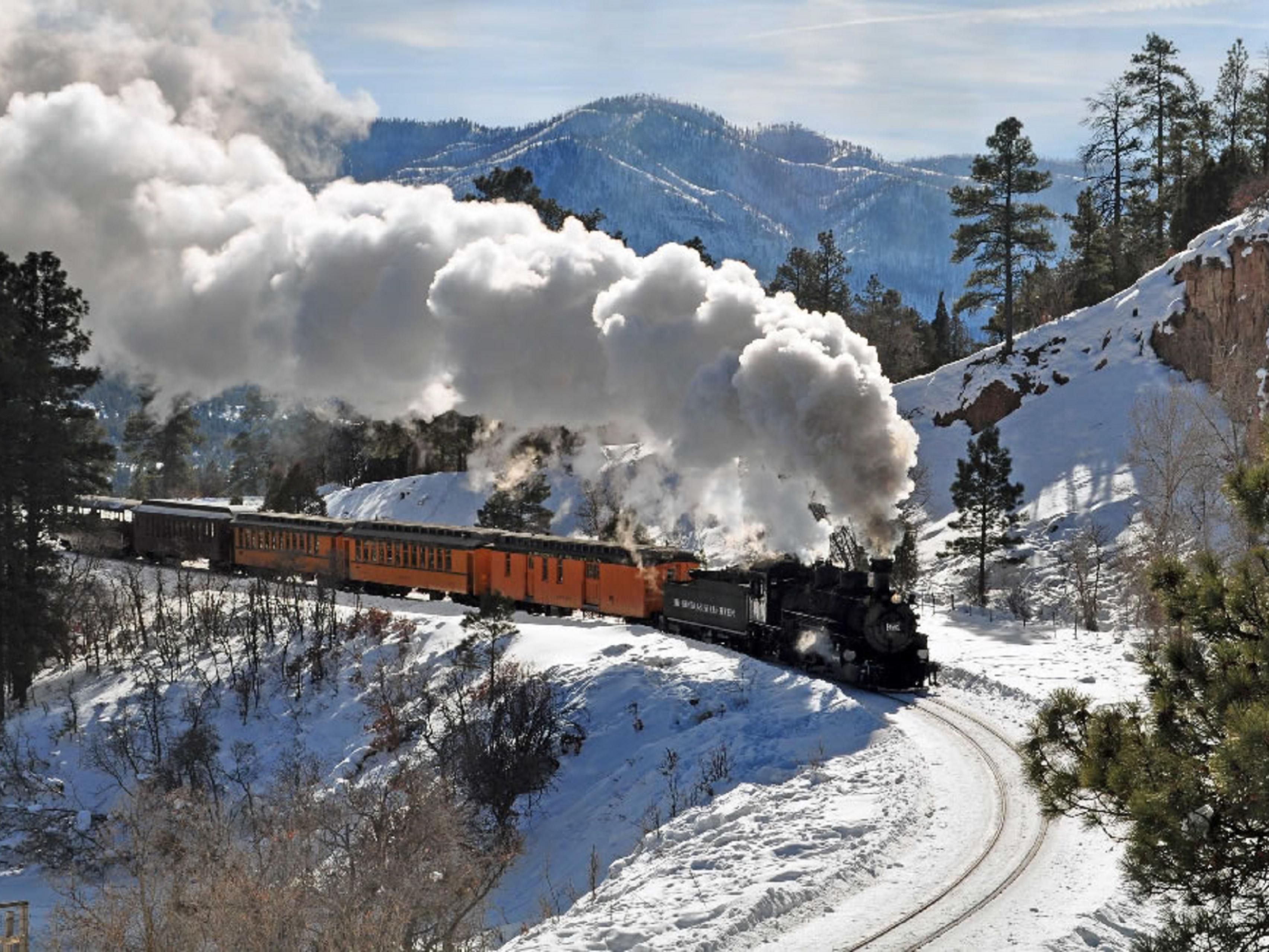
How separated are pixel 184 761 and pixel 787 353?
69.5 feet

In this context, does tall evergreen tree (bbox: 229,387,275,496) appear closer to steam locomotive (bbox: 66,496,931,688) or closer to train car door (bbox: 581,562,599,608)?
steam locomotive (bbox: 66,496,931,688)

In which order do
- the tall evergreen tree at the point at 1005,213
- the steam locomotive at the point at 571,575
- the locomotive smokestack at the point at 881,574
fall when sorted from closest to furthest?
the locomotive smokestack at the point at 881,574
the steam locomotive at the point at 571,575
the tall evergreen tree at the point at 1005,213

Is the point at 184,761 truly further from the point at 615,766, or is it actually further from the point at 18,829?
the point at 615,766

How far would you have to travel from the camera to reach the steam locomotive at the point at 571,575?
2641cm

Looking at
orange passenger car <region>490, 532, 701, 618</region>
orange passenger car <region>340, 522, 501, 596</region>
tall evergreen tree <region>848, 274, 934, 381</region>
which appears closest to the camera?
orange passenger car <region>490, 532, 701, 618</region>

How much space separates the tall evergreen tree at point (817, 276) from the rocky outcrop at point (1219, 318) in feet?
79.7

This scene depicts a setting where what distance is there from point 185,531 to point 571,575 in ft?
77.1

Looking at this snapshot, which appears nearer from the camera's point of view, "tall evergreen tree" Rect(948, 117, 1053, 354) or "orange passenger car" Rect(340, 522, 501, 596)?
"orange passenger car" Rect(340, 522, 501, 596)

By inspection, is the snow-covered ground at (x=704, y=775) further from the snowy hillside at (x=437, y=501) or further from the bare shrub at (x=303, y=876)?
the snowy hillside at (x=437, y=501)

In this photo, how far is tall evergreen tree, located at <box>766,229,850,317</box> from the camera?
75.9 meters

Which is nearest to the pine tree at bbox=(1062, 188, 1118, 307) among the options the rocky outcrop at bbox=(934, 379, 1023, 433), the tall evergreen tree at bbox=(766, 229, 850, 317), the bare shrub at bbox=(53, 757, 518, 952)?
the rocky outcrop at bbox=(934, 379, 1023, 433)

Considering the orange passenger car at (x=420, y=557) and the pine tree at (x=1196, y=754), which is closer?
the pine tree at (x=1196, y=754)

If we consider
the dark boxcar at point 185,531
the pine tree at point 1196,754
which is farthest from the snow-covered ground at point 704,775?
the dark boxcar at point 185,531

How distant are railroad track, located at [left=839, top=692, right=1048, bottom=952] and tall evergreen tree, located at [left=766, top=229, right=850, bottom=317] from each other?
57833 millimetres
